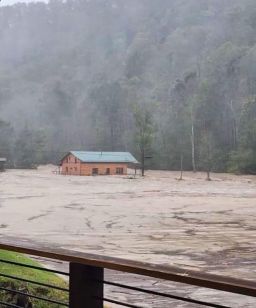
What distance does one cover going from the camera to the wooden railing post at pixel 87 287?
2256mm

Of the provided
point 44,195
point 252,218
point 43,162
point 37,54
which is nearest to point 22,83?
point 37,54

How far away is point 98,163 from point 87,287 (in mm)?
60367

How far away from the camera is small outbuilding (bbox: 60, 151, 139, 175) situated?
62.2 m

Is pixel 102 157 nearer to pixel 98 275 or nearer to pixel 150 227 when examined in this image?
pixel 150 227

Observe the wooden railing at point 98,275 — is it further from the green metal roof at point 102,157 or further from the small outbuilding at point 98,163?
the green metal roof at point 102,157

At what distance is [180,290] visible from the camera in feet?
27.7

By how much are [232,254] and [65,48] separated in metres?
141

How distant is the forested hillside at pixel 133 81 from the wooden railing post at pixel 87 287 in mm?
58259

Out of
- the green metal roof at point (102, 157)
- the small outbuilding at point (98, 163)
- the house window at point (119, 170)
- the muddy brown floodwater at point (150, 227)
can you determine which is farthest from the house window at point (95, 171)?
the muddy brown floodwater at point (150, 227)

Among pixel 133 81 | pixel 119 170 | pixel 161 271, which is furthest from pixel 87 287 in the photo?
pixel 133 81

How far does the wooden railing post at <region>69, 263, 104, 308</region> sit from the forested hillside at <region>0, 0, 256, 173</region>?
2294 inches

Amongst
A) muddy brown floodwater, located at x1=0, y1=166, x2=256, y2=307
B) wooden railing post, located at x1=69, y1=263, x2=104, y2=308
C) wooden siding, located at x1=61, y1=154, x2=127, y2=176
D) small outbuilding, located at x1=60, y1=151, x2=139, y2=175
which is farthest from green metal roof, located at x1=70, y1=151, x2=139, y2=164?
wooden railing post, located at x1=69, y1=263, x2=104, y2=308

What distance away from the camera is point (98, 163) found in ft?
205

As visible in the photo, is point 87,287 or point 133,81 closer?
point 87,287
